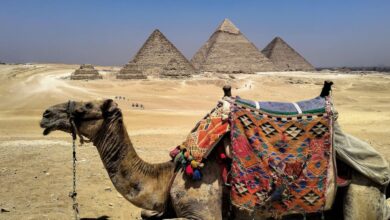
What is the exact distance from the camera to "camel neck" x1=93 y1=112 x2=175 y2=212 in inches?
137

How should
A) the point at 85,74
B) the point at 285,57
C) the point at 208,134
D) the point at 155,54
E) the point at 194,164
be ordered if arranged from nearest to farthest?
the point at 194,164, the point at 208,134, the point at 85,74, the point at 155,54, the point at 285,57

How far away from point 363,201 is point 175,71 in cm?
4611

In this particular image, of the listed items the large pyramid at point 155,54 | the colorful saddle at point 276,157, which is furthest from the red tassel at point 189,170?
the large pyramid at point 155,54

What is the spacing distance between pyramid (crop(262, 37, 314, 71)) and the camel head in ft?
340

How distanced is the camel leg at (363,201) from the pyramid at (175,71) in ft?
144

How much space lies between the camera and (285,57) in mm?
108562

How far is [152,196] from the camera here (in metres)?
3.49

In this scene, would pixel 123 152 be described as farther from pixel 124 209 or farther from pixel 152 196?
pixel 124 209

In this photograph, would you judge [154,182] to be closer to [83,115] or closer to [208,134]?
[208,134]

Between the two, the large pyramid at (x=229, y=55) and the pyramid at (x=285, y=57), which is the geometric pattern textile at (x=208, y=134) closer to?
the large pyramid at (x=229, y=55)

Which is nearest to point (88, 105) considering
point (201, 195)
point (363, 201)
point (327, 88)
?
point (201, 195)

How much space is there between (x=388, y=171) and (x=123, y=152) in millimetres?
2366

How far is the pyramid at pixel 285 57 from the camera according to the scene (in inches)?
4177

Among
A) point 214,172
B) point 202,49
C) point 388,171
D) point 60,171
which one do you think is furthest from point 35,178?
point 202,49
